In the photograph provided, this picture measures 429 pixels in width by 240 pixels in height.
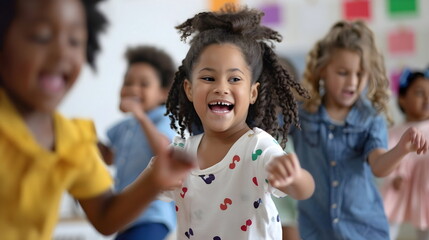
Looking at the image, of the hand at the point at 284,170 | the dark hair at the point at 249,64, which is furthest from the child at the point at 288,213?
the hand at the point at 284,170

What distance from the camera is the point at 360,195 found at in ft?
6.20

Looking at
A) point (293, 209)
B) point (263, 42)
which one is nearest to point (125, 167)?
point (293, 209)

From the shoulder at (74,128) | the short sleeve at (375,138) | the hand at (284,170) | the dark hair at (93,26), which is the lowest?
the short sleeve at (375,138)

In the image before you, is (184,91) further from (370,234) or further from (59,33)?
(370,234)

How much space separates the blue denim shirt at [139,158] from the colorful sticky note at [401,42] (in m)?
1.24

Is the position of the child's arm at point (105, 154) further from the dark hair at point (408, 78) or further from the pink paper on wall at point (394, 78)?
the pink paper on wall at point (394, 78)

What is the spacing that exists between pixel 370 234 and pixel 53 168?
4.10ft

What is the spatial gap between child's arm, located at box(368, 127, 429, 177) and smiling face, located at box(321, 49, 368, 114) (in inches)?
7.0

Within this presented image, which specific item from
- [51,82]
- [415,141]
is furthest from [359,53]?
[51,82]

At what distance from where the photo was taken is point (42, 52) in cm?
81

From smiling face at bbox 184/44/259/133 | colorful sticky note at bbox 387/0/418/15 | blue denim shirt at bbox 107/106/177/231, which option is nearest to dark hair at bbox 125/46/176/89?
blue denim shirt at bbox 107/106/177/231

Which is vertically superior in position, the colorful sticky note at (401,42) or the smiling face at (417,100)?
the colorful sticky note at (401,42)

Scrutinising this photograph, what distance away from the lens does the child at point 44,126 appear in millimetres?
809

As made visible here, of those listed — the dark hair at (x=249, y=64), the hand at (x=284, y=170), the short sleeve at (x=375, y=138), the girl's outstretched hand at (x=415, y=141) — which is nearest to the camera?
the hand at (x=284, y=170)
